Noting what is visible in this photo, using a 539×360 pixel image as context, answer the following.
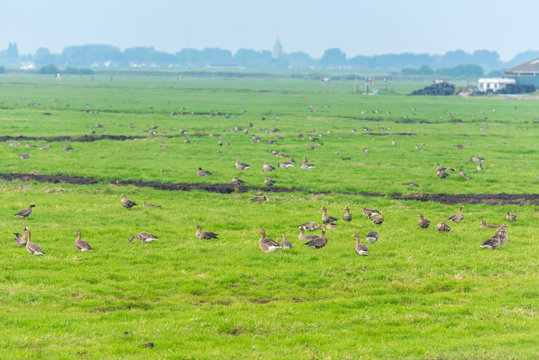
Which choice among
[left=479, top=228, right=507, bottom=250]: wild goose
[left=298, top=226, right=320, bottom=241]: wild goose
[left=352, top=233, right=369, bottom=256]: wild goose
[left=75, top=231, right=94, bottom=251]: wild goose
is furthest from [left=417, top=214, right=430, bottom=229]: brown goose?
[left=75, top=231, right=94, bottom=251]: wild goose

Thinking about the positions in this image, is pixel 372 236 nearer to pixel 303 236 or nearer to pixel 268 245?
pixel 303 236

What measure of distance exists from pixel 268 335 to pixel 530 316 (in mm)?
7213

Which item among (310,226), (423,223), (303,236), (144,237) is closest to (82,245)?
(144,237)

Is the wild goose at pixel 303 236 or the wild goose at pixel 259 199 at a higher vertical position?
the wild goose at pixel 303 236

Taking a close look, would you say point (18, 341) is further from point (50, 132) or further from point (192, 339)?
point (50, 132)

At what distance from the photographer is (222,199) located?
114ft

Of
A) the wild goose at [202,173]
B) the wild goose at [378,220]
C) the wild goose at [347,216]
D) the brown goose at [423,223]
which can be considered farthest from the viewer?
the wild goose at [202,173]

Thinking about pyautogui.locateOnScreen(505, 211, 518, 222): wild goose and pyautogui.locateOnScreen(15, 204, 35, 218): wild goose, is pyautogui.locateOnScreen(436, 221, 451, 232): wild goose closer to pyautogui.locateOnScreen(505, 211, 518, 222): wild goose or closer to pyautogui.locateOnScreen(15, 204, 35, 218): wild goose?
pyautogui.locateOnScreen(505, 211, 518, 222): wild goose

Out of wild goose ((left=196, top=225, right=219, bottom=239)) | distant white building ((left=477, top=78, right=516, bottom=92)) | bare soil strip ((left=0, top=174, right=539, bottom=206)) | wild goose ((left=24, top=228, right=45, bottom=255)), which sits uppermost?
distant white building ((left=477, top=78, right=516, bottom=92))

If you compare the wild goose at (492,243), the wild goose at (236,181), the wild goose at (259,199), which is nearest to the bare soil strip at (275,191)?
the wild goose at (236,181)

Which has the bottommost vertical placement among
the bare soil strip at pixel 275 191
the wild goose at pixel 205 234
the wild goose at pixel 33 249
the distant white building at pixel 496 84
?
the bare soil strip at pixel 275 191

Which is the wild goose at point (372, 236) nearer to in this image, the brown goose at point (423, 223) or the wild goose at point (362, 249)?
the wild goose at point (362, 249)

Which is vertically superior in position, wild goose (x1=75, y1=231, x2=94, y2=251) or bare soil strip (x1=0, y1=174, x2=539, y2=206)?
wild goose (x1=75, y1=231, x2=94, y2=251)

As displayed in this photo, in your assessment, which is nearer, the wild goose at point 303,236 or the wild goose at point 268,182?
the wild goose at point 303,236
